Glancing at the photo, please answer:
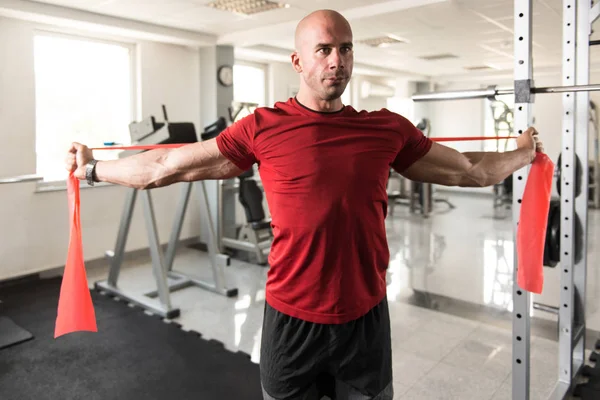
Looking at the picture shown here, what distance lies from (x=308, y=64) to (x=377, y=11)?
3.29m

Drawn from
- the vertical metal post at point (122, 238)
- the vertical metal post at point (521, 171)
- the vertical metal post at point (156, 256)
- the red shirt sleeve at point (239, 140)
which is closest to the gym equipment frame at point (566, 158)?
the vertical metal post at point (521, 171)

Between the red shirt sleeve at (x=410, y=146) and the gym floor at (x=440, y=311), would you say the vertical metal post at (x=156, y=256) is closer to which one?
the gym floor at (x=440, y=311)

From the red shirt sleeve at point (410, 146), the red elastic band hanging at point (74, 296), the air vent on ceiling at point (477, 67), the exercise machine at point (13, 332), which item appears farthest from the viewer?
the air vent on ceiling at point (477, 67)

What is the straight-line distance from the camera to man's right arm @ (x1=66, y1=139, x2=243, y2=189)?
4.12 feet

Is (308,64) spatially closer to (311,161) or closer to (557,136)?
(311,161)

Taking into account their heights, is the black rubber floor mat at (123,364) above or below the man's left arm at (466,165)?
below

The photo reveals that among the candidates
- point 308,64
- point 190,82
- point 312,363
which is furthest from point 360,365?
point 190,82

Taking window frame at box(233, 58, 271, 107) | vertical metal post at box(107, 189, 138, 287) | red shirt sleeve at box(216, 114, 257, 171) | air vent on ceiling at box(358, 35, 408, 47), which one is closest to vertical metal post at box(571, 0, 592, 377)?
red shirt sleeve at box(216, 114, 257, 171)

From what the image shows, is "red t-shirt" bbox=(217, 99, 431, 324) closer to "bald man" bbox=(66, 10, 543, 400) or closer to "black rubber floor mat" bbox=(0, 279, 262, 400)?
"bald man" bbox=(66, 10, 543, 400)

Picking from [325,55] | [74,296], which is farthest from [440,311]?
[325,55]

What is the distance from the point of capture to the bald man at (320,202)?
3.74ft

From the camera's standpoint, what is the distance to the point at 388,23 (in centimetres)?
473

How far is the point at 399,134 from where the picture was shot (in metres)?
1.22

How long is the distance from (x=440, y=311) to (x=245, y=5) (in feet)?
9.60
